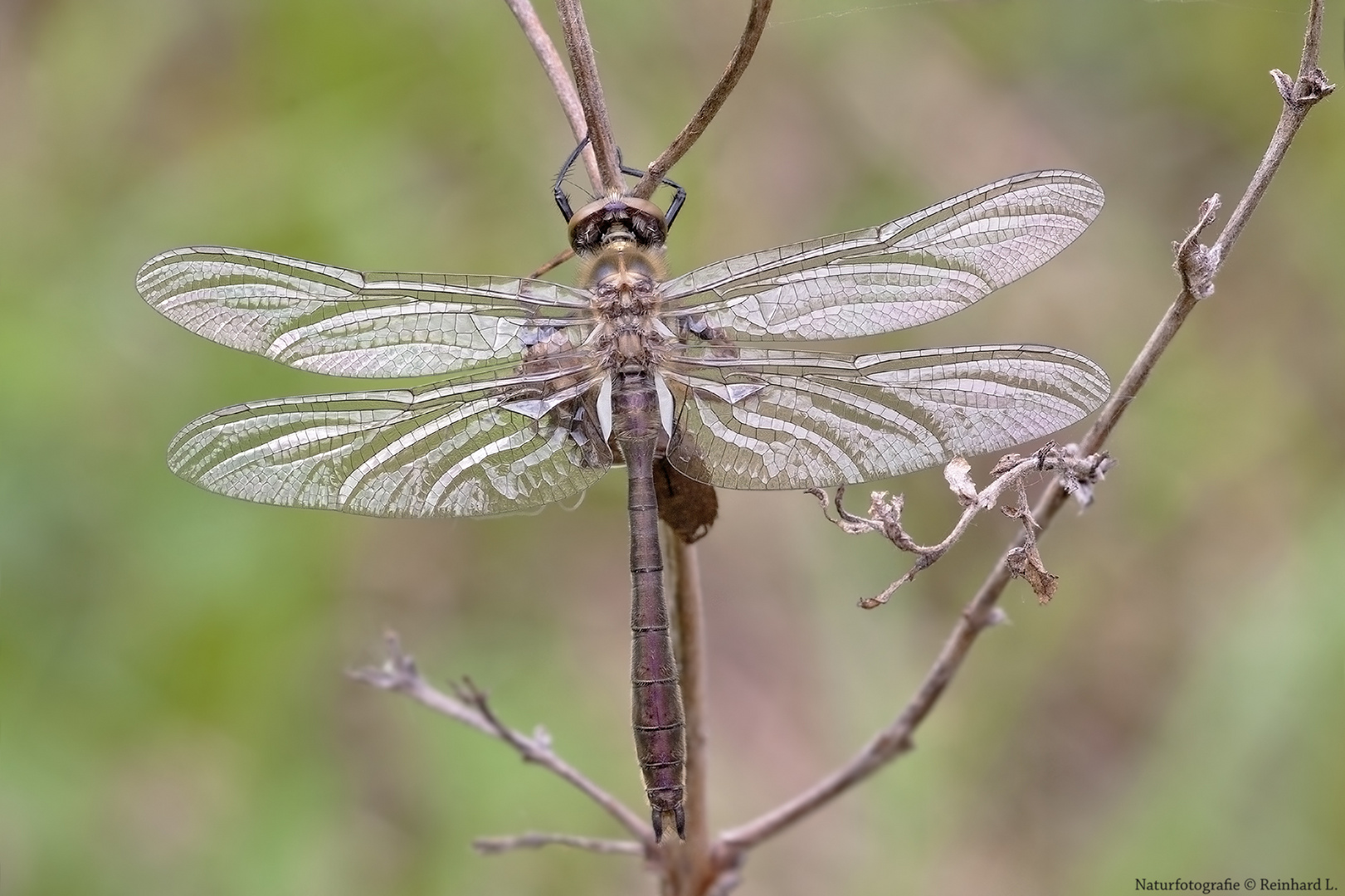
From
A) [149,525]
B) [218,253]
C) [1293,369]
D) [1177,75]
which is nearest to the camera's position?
[218,253]

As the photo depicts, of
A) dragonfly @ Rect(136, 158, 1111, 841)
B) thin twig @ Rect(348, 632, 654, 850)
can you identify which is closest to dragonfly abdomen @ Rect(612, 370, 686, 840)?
dragonfly @ Rect(136, 158, 1111, 841)

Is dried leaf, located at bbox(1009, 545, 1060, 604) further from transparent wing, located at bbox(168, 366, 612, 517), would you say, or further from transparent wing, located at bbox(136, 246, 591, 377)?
Answer: transparent wing, located at bbox(136, 246, 591, 377)

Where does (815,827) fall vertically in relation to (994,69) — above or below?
below

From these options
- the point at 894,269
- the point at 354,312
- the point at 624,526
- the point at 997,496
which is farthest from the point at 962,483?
the point at 624,526

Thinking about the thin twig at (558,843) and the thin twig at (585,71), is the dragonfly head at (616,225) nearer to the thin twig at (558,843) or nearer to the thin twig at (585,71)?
the thin twig at (585,71)

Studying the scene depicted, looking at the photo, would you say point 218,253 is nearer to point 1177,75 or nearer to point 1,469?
point 1,469

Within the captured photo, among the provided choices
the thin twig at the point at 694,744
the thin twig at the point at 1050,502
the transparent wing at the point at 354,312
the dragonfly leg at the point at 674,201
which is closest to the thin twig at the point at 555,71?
the dragonfly leg at the point at 674,201

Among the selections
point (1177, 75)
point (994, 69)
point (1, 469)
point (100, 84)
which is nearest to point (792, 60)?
point (994, 69)
